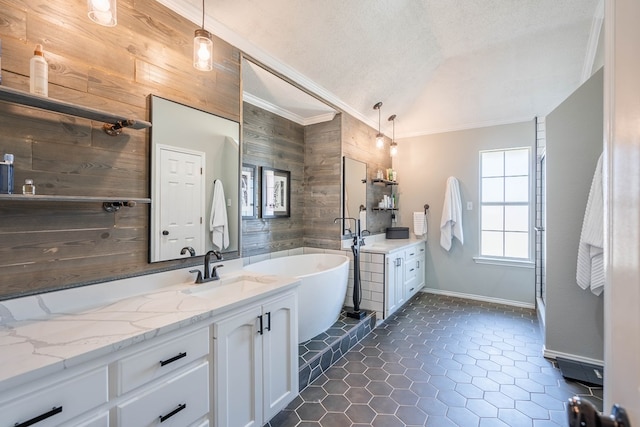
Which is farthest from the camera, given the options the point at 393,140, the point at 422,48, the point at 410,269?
the point at 393,140

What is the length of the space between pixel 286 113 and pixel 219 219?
192 centimetres

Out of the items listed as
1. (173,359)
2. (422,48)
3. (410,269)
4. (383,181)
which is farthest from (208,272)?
(422,48)

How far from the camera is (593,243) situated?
7.07 ft

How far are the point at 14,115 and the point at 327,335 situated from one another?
2645mm

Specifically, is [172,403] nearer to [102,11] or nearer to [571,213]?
[102,11]

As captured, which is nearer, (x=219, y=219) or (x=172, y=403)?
(x=172, y=403)

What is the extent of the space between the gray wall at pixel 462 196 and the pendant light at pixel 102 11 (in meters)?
4.29

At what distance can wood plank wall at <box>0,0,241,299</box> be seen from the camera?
1.30m

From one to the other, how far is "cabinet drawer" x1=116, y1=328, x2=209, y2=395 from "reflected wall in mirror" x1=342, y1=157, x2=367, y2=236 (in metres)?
2.46

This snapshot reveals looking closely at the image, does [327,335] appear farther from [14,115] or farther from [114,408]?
[14,115]

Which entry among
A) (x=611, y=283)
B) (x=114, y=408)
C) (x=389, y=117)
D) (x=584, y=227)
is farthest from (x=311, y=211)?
(x=611, y=283)

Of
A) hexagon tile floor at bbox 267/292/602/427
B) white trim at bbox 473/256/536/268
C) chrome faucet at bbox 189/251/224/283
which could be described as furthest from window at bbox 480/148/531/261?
chrome faucet at bbox 189/251/224/283

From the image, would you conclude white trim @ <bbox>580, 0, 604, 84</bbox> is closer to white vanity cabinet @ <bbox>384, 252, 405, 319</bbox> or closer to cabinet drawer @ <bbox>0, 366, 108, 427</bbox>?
white vanity cabinet @ <bbox>384, 252, 405, 319</bbox>

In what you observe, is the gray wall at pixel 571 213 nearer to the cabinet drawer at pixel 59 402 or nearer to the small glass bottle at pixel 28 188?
the cabinet drawer at pixel 59 402
